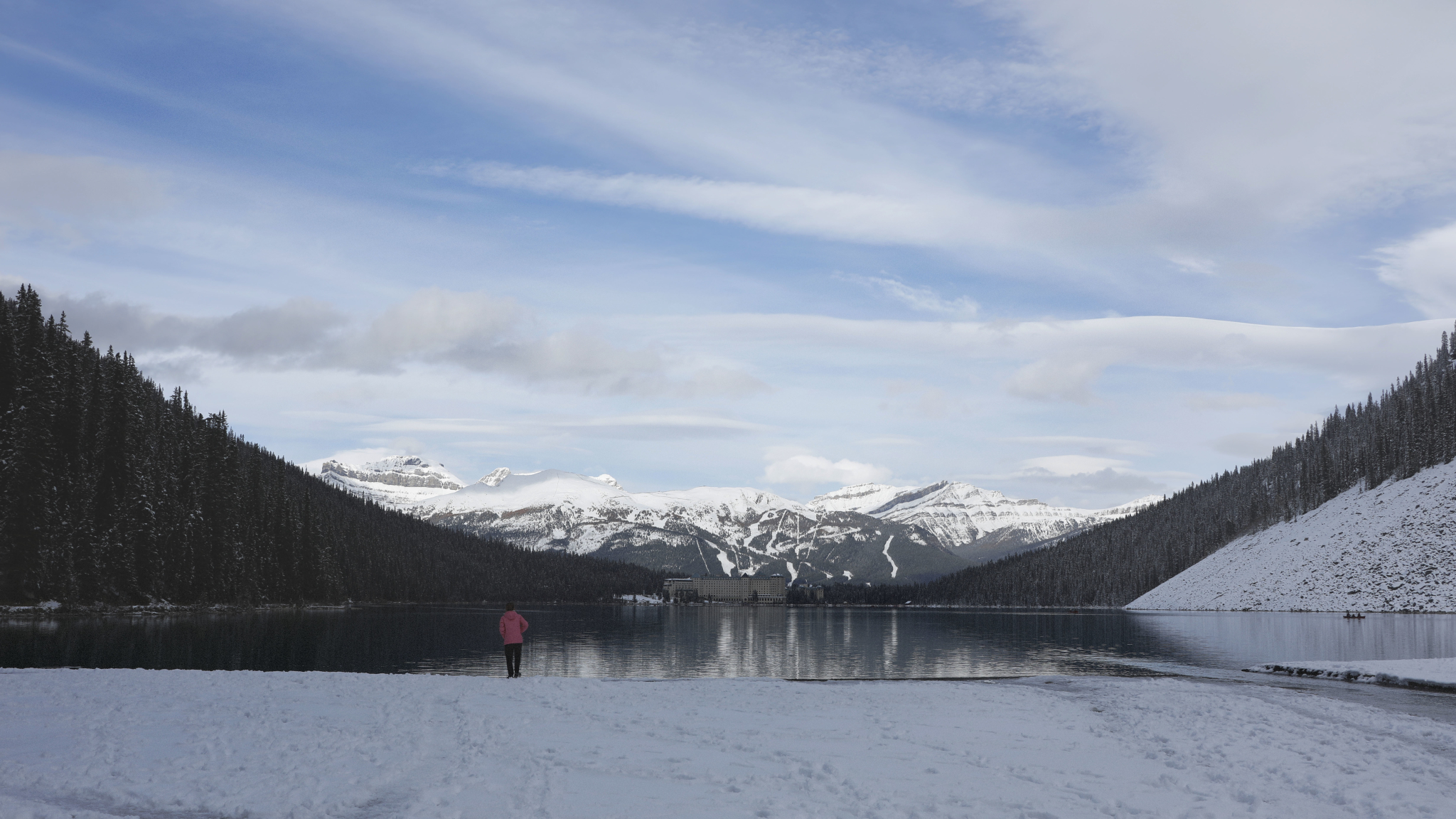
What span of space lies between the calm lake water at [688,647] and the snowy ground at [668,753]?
72.7 ft

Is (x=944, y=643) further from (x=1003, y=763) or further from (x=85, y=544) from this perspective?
(x=85, y=544)

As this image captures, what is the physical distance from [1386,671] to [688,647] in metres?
A: 55.6

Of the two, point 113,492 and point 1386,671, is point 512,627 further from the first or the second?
point 113,492

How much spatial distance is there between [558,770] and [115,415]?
11326 centimetres

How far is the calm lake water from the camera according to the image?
178ft

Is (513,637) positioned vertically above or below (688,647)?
above

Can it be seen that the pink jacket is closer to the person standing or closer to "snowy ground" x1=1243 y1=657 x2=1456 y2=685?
the person standing

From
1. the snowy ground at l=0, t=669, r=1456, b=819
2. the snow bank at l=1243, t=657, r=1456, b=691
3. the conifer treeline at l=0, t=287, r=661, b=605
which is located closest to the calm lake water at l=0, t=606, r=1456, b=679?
the snow bank at l=1243, t=657, r=1456, b=691

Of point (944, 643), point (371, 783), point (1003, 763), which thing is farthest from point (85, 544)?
point (1003, 763)

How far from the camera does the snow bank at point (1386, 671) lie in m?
41.2

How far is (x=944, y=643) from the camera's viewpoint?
9050 cm

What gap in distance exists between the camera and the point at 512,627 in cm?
4112

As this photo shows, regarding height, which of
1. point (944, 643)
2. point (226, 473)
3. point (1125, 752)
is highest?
point (226, 473)

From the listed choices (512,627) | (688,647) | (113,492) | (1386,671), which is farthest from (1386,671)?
(113,492)
